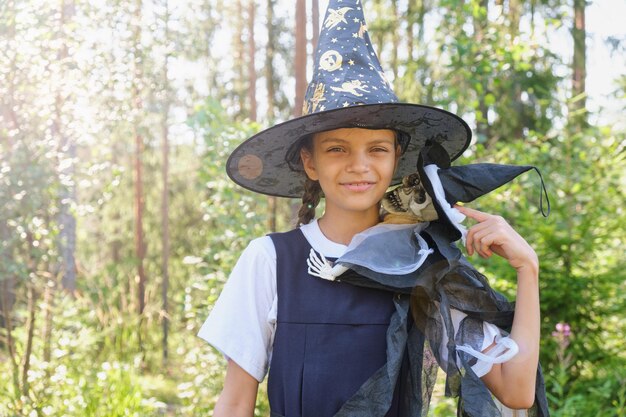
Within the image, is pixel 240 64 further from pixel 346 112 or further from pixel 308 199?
pixel 346 112

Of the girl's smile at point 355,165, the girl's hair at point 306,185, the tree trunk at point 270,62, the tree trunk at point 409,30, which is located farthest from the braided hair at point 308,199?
the tree trunk at point 270,62

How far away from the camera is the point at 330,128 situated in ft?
6.33

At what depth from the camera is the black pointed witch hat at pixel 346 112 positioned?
1.90 meters

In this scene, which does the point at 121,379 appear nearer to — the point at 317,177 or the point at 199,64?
the point at 317,177

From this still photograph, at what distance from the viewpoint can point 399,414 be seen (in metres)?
1.83

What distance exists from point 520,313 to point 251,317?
0.68 m

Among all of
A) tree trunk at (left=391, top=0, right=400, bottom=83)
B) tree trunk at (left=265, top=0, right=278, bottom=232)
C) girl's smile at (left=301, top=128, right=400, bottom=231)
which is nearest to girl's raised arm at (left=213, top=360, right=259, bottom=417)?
girl's smile at (left=301, top=128, right=400, bottom=231)

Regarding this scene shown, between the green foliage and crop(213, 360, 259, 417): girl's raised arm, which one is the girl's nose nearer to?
crop(213, 360, 259, 417): girl's raised arm

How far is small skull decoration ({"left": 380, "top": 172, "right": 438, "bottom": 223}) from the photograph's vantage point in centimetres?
192

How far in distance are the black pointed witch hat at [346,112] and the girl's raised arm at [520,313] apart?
31cm

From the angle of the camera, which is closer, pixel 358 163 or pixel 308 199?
pixel 358 163

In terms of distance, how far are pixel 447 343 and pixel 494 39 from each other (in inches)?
142

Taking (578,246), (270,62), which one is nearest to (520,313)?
(578,246)

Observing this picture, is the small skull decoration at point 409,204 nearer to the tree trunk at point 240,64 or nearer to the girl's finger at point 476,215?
the girl's finger at point 476,215
